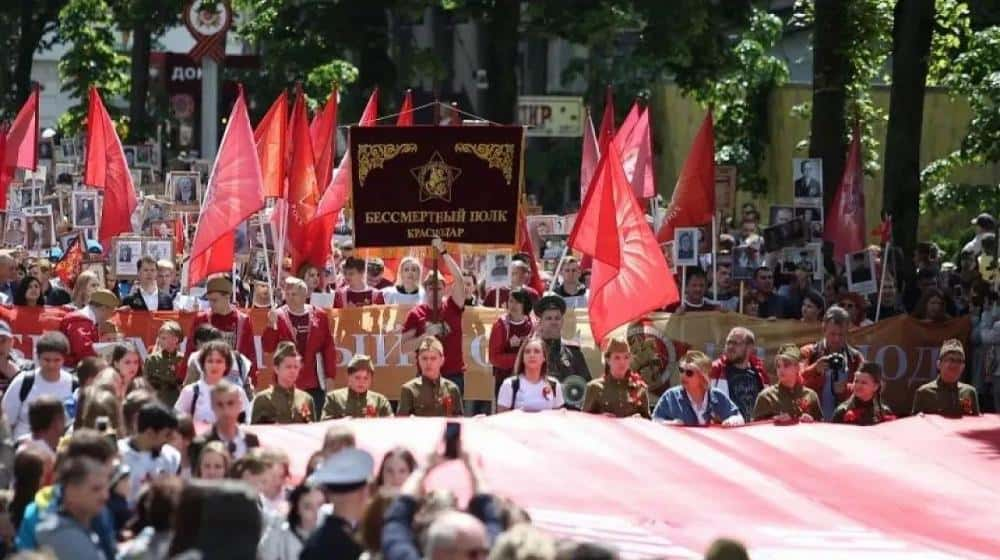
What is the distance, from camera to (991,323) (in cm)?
1964

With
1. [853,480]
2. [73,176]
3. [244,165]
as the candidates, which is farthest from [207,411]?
[73,176]

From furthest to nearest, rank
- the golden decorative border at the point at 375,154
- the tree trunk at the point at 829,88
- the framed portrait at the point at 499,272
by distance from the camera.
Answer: the tree trunk at the point at 829,88, the framed portrait at the point at 499,272, the golden decorative border at the point at 375,154

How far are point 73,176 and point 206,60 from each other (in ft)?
31.2

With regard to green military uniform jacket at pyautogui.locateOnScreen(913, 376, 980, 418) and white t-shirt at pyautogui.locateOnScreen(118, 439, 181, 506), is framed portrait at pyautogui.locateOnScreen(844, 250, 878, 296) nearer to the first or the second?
green military uniform jacket at pyautogui.locateOnScreen(913, 376, 980, 418)

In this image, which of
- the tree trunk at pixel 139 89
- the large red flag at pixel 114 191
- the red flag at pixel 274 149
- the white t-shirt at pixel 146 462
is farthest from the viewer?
the tree trunk at pixel 139 89

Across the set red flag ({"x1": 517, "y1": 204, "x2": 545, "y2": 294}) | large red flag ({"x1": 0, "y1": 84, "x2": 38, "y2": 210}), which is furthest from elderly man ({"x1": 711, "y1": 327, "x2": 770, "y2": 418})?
large red flag ({"x1": 0, "y1": 84, "x2": 38, "y2": 210})

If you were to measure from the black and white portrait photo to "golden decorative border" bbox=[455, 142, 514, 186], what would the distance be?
8031 mm

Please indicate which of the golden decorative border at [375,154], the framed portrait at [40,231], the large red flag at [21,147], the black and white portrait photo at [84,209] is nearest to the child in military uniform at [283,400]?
the golden decorative border at [375,154]

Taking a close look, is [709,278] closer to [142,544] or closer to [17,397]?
[17,397]

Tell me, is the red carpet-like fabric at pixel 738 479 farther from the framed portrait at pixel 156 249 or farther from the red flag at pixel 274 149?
the framed portrait at pixel 156 249

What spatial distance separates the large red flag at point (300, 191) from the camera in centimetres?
2125

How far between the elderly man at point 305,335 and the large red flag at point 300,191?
3.98 m

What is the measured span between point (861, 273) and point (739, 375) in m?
5.57

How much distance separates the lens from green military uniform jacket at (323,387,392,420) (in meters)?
15.0
